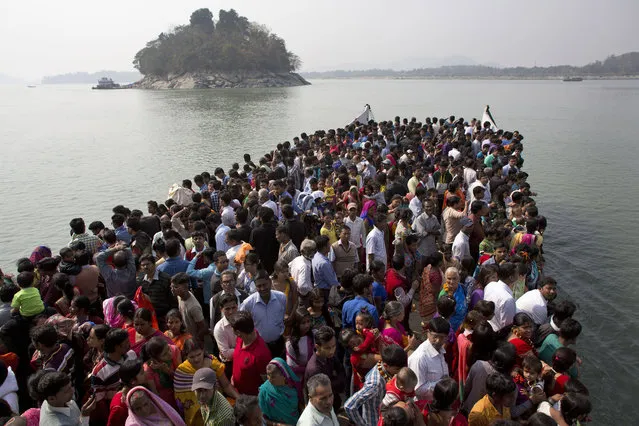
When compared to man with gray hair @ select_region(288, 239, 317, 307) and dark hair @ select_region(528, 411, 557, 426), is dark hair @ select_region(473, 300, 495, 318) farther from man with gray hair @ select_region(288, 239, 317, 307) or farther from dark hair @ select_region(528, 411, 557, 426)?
man with gray hair @ select_region(288, 239, 317, 307)

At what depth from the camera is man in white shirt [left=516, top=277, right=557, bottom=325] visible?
466 cm

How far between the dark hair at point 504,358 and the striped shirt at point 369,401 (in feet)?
3.15

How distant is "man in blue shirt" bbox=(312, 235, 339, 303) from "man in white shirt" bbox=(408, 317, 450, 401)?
168 cm

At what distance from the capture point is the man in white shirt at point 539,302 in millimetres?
4660

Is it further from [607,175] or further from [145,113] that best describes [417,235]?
[145,113]

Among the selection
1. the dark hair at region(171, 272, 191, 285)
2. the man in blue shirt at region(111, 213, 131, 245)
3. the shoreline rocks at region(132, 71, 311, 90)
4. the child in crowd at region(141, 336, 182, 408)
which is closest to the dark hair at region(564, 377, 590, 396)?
the child in crowd at region(141, 336, 182, 408)

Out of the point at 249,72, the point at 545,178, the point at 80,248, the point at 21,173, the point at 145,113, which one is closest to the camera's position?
the point at 80,248

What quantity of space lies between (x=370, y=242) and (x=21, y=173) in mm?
19776

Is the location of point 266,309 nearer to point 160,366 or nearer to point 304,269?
point 304,269

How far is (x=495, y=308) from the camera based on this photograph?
4.52 m

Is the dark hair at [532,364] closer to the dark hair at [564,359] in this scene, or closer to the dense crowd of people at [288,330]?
the dense crowd of people at [288,330]

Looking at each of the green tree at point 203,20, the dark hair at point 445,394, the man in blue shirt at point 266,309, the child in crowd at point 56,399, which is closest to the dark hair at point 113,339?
the child in crowd at point 56,399

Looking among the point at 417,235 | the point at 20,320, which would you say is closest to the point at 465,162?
the point at 417,235

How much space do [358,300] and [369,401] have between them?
48.0 inches
